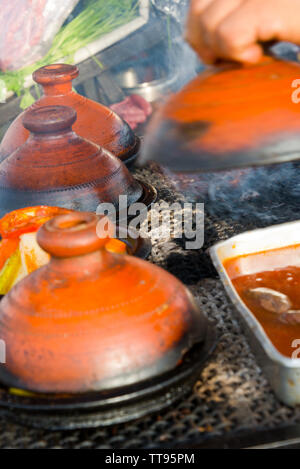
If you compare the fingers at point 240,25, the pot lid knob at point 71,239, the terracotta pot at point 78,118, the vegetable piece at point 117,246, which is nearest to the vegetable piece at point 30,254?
the vegetable piece at point 117,246

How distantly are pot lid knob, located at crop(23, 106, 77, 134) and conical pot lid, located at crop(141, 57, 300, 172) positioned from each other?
66.0 inches

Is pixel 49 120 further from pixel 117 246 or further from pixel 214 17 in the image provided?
pixel 214 17

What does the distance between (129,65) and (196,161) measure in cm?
692

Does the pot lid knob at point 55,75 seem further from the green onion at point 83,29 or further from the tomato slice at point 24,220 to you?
the green onion at point 83,29

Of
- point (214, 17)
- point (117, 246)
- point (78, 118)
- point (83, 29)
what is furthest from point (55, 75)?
point (83, 29)

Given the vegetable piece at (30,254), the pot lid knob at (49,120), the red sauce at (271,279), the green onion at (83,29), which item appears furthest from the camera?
the green onion at (83,29)

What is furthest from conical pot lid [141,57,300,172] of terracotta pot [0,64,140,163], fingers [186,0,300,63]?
terracotta pot [0,64,140,163]

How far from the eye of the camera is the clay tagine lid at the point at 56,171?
2.92m

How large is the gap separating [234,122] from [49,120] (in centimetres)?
184

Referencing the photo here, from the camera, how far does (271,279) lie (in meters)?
2.66

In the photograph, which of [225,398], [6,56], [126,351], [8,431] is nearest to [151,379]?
[126,351]

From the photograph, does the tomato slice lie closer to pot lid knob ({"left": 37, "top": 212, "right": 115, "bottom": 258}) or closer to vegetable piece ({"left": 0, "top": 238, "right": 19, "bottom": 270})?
vegetable piece ({"left": 0, "top": 238, "right": 19, "bottom": 270})

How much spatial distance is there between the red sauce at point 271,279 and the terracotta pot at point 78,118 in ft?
4.87

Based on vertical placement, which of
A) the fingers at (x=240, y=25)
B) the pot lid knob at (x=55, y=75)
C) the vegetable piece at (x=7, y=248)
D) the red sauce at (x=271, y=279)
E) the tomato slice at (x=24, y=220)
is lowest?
the red sauce at (x=271, y=279)
